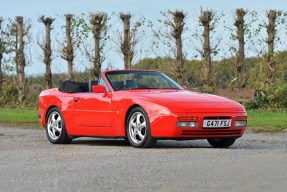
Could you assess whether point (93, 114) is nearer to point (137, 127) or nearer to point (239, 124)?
point (137, 127)

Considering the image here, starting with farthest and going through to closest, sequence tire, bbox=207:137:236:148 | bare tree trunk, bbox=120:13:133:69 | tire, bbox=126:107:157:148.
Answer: bare tree trunk, bbox=120:13:133:69 < tire, bbox=207:137:236:148 < tire, bbox=126:107:157:148

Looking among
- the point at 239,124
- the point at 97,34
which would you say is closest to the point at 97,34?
the point at 97,34

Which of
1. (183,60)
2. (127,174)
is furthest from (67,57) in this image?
(127,174)

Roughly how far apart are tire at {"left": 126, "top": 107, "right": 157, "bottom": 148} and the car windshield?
0.97m

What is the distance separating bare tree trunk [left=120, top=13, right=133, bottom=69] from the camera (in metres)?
40.0

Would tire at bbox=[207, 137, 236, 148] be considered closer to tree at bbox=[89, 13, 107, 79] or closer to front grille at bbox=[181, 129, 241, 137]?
front grille at bbox=[181, 129, 241, 137]

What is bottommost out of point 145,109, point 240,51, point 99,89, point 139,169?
point 139,169

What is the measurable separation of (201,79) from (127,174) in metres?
29.4

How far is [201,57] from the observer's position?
38844 mm

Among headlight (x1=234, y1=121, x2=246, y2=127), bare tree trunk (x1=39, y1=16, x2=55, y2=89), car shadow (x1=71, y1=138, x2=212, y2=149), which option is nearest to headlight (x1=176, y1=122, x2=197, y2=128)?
headlight (x1=234, y1=121, x2=246, y2=127)

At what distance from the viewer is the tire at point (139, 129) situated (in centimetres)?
1351

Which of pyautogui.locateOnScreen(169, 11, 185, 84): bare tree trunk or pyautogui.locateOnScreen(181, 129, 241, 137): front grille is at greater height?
pyautogui.locateOnScreen(169, 11, 185, 84): bare tree trunk

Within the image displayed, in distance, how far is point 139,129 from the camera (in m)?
13.7

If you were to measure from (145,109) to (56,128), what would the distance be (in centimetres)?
293
